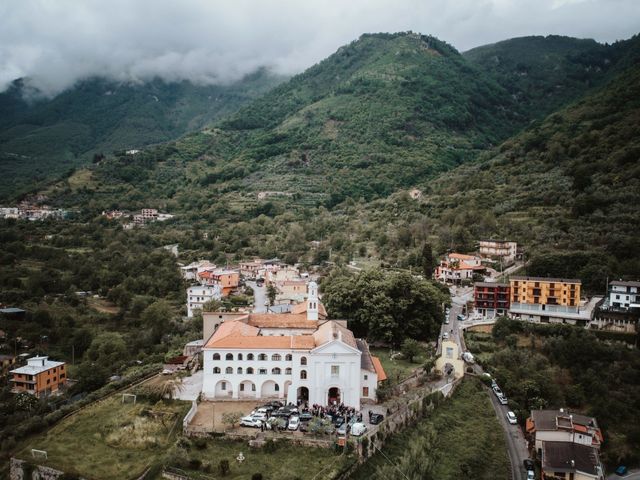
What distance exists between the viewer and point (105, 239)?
83125 mm

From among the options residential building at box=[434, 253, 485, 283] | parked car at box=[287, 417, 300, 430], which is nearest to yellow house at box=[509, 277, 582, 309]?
residential building at box=[434, 253, 485, 283]

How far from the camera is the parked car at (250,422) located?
86.9 feet

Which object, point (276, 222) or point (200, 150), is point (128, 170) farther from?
point (276, 222)

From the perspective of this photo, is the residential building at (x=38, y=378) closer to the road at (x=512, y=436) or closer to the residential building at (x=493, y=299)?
the road at (x=512, y=436)

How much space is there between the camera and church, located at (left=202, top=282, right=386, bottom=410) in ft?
95.5

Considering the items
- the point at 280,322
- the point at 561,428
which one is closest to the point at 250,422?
the point at 280,322

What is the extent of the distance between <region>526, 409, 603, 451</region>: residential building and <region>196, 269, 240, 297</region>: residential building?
120 ft

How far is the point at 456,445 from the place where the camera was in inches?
1125

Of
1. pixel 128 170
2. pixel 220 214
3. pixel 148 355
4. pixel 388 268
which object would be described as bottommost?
pixel 148 355

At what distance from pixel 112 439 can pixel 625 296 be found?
34.6m

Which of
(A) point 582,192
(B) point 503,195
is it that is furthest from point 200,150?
(A) point 582,192

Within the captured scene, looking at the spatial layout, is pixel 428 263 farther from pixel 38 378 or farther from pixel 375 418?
pixel 38 378

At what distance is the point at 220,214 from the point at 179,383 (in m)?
70.3

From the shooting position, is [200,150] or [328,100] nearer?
[200,150]
